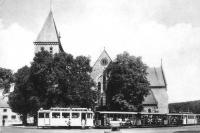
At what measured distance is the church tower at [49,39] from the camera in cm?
7425

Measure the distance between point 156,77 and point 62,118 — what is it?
45029 mm

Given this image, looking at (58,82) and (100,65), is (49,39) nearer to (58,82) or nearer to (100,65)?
(100,65)

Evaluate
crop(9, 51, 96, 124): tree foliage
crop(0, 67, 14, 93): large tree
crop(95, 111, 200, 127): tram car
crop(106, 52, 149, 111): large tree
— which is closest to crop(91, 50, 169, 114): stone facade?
crop(106, 52, 149, 111): large tree

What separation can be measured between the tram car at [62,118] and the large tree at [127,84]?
708 inches

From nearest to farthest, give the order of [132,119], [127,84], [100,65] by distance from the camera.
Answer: [132,119], [127,84], [100,65]

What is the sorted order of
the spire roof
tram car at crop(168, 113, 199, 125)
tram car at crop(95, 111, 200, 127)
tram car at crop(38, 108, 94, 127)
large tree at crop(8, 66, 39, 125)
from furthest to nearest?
the spire roof → tram car at crop(168, 113, 199, 125) → large tree at crop(8, 66, 39, 125) → tram car at crop(95, 111, 200, 127) → tram car at crop(38, 108, 94, 127)

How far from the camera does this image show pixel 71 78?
177ft

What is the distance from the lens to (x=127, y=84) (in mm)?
62844

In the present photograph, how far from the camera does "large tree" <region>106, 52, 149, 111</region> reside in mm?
62219

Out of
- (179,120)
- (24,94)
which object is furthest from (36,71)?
(179,120)

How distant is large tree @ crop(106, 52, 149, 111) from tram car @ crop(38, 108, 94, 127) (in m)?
18.0

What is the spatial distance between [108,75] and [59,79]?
19946mm

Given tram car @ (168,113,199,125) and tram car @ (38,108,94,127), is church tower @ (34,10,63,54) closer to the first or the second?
tram car @ (168,113,199,125)

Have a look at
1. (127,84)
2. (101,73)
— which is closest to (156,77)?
(101,73)
